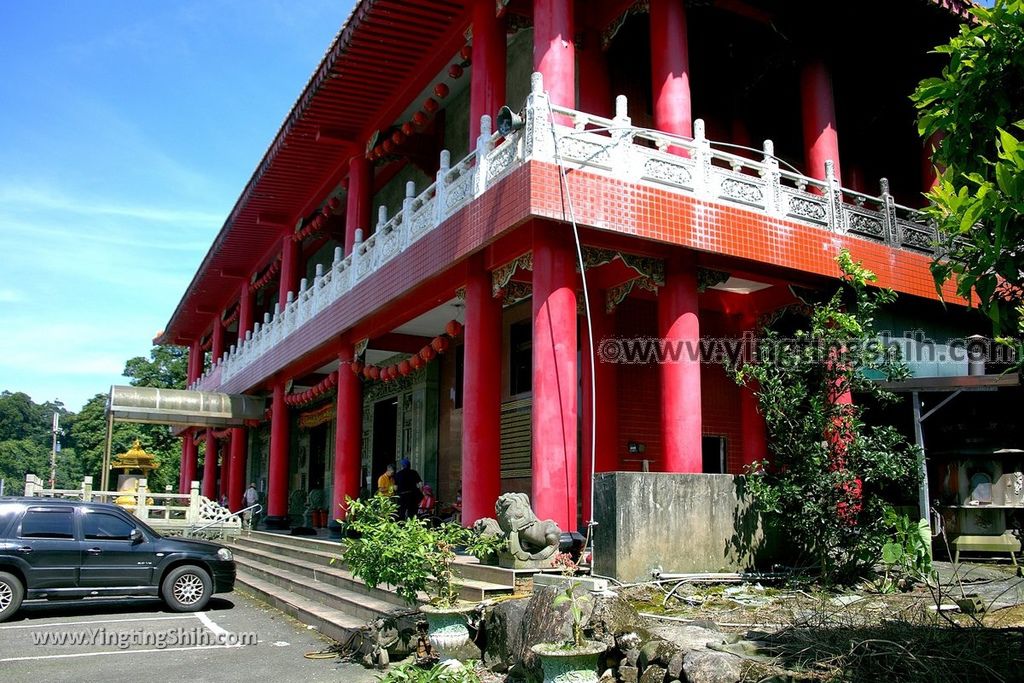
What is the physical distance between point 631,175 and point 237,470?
61.8ft

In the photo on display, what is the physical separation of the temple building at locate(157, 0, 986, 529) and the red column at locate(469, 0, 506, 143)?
4 cm

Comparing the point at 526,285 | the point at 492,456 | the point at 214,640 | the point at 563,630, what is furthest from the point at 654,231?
the point at 214,640

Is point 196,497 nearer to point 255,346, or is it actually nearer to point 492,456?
point 255,346

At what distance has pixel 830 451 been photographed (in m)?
9.04

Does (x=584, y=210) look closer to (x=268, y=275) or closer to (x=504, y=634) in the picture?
(x=504, y=634)

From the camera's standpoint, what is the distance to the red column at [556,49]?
34.0ft

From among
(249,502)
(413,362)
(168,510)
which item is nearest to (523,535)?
(413,362)

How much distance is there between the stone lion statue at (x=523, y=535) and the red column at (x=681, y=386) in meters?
2.00

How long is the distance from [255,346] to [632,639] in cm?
1789

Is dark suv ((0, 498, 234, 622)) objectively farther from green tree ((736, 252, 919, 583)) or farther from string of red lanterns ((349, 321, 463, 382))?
green tree ((736, 252, 919, 583))

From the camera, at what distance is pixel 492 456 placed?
10.8 meters

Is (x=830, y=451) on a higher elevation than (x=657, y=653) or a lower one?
higher

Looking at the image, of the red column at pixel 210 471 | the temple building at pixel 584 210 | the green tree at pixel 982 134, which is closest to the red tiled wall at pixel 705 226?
the temple building at pixel 584 210

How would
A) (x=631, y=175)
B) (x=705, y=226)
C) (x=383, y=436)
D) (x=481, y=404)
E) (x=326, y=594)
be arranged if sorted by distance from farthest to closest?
(x=383, y=436), (x=481, y=404), (x=326, y=594), (x=705, y=226), (x=631, y=175)
